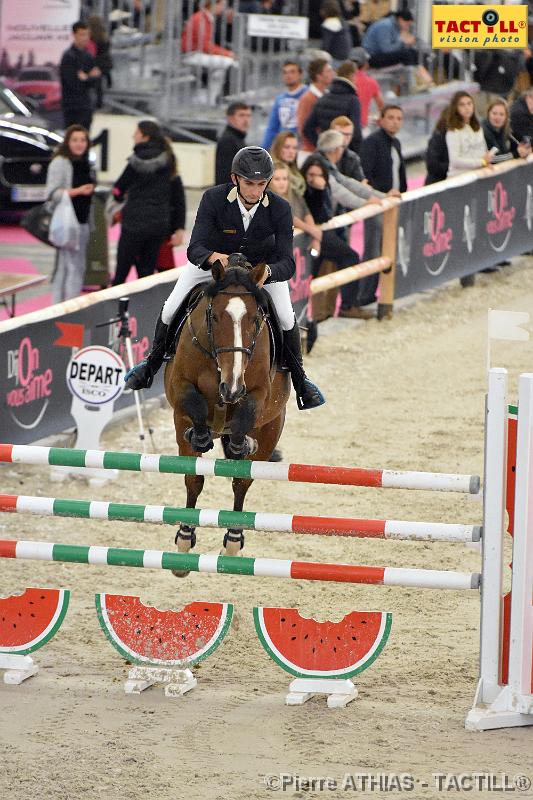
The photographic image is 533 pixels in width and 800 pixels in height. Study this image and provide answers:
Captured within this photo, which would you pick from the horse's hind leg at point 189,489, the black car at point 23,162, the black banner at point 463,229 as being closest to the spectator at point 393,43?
the black banner at point 463,229

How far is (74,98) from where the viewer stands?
19.2 meters

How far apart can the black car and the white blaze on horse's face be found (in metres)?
11.4

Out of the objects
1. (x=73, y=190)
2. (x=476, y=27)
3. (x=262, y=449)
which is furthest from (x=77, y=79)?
(x=262, y=449)

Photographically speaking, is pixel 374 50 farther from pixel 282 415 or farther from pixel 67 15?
pixel 282 415

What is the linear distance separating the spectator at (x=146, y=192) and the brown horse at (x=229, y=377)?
552cm

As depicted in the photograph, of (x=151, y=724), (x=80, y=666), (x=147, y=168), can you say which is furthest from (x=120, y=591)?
(x=147, y=168)

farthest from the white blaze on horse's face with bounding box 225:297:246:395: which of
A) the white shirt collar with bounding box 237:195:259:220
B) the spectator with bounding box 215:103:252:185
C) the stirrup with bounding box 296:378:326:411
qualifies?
the spectator with bounding box 215:103:252:185

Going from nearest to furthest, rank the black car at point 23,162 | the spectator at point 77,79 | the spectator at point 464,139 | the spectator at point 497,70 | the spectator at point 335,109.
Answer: the spectator at point 335,109 < the spectator at point 464,139 < the black car at point 23,162 < the spectator at point 77,79 < the spectator at point 497,70

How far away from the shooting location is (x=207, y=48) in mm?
21750

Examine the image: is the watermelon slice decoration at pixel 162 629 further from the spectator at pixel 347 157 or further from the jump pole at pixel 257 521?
the spectator at pixel 347 157

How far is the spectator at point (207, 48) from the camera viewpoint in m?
21.5

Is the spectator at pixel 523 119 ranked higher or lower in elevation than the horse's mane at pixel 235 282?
higher

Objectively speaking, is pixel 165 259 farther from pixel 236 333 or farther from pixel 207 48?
pixel 207 48

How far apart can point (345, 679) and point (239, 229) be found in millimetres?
2261
